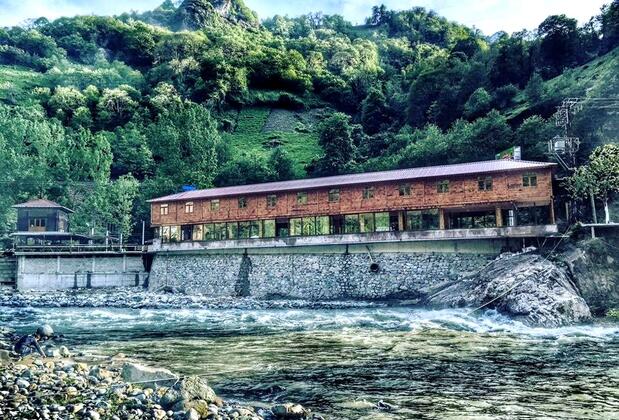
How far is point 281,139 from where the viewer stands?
95.2 meters

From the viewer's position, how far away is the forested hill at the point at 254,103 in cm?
6006

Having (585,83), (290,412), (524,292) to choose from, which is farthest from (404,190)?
(585,83)

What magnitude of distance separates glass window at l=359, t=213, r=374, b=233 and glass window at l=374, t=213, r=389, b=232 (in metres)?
0.33

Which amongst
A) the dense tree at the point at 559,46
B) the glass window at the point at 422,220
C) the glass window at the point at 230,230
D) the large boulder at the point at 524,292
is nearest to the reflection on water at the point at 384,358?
the large boulder at the point at 524,292

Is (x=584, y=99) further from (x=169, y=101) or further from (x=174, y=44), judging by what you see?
(x=174, y=44)

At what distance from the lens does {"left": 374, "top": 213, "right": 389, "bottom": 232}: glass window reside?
42.2 m

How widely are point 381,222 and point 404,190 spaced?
3191 millimetres

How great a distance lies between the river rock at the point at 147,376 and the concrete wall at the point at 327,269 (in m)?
24.5

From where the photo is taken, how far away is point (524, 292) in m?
29.5

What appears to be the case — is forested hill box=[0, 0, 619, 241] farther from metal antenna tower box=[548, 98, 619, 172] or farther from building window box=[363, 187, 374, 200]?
building window box=[363, 187, 374, 200]

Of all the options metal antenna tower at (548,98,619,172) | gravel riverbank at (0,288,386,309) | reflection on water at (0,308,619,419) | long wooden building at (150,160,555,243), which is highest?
metal antenna tower at (548,98,619,172)

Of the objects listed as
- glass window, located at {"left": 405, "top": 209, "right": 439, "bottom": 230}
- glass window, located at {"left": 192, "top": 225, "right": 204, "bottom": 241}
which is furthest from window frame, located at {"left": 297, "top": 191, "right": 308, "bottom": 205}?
glass window, located at {"left": 192, "top": 225, "right": 204, "bottom": 241}

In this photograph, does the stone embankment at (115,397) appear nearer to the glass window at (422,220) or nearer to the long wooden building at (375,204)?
the long wooden building at (375,204)

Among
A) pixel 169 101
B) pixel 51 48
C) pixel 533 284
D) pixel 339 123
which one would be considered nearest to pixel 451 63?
pixel 339 123
